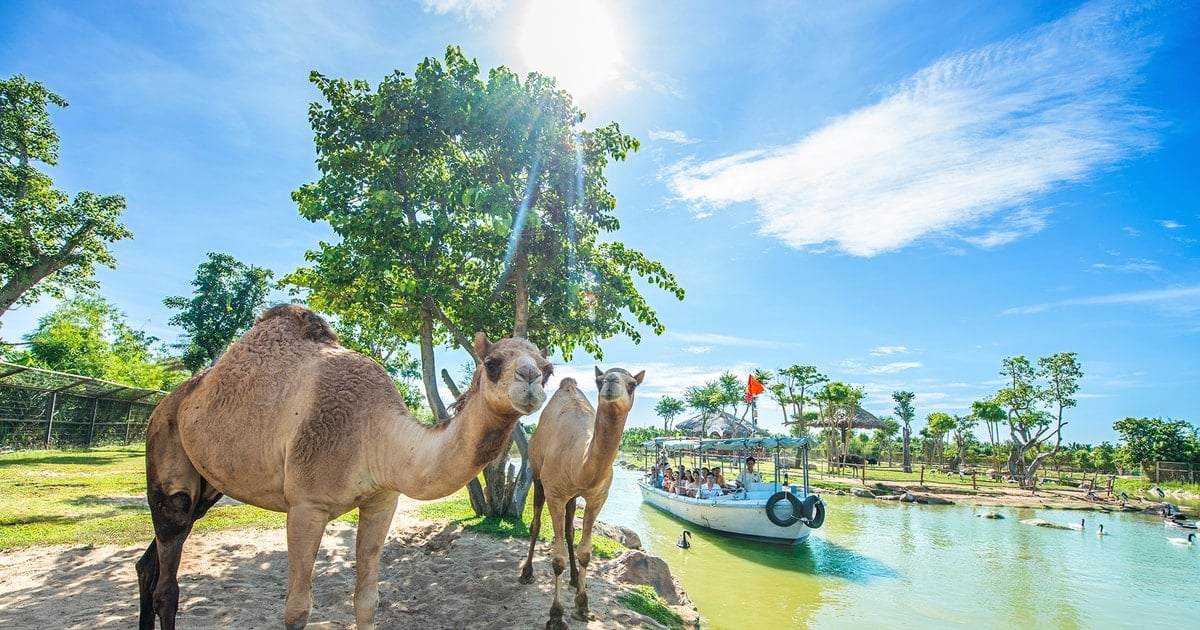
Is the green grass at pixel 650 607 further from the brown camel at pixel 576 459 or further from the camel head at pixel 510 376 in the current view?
the camel head at pixel 510 376

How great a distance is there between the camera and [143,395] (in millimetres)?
26828

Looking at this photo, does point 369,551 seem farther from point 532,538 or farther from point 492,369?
point 532,538

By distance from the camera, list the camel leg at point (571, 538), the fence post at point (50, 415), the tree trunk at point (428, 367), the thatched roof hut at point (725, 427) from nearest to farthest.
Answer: the camel leg at point (571, 538) → the tree trunk at point (428, 367) → the fence post at point (50, 415) → the thatched roof hut at point (725, 427)

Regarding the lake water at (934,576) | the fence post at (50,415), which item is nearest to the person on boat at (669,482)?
the lake water at (934,576)

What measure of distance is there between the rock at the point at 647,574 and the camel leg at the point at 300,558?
20.1 ft

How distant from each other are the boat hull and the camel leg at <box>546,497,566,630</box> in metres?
12.6

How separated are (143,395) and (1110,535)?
43774 millimetres

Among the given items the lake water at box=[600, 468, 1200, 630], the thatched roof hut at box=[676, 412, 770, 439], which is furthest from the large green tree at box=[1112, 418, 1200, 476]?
the thatched roof hut at box=[676, 412, 770, 439]

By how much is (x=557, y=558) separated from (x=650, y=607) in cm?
203

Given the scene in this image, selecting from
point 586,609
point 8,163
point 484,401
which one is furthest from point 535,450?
point 8,163

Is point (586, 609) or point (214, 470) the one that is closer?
point (214, 470)

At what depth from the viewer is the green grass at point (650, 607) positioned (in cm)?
727

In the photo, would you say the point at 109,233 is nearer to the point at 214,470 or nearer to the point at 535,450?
the point at 535,450

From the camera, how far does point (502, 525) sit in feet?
34.3
